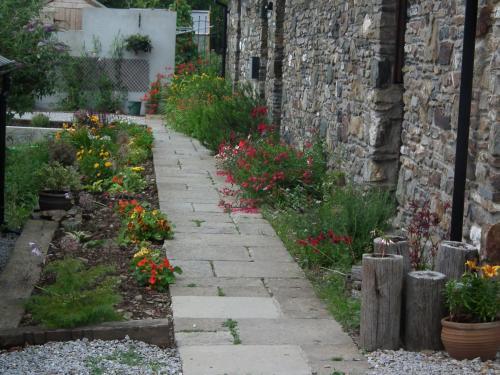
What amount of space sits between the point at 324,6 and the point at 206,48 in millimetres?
14644

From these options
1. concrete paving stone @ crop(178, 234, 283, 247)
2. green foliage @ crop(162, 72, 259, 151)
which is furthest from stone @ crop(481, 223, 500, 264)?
green foliage @ crop(162, 72, 259, 151)

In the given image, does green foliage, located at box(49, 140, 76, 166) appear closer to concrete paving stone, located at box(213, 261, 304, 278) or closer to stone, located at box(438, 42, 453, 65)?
Answer: concrete paving stone, located at box(213, 261, 304, 278)

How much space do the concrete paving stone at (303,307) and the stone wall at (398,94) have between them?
1.09m

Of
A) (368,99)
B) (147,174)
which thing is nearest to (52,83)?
(147,174)

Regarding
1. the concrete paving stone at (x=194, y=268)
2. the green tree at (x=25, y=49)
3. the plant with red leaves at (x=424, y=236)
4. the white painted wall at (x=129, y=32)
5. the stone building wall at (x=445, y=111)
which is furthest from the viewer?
the white painted wall at (x=129, y=32)

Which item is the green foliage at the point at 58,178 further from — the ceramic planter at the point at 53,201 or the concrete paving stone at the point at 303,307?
the concrete paving stone at the point at 303,307

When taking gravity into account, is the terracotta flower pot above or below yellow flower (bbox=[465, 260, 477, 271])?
below

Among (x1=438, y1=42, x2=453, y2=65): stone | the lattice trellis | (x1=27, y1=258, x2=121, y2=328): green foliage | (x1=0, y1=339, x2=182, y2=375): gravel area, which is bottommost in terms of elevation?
(x1=0, y1=339, x2=182, y2=375): gravel area

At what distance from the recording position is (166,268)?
6.16 meters

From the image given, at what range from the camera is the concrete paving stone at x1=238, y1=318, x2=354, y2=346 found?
501cm

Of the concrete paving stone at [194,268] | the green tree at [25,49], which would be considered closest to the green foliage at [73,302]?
the concrete paving stone at [194,268]

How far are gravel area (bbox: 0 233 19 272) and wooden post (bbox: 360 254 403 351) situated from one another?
292cm

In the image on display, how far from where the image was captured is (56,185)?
9094 mm

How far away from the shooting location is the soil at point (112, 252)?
18.5ft
